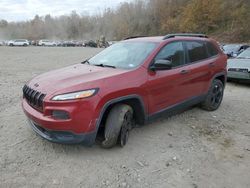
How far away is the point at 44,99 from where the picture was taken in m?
3.69

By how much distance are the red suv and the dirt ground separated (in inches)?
13.0

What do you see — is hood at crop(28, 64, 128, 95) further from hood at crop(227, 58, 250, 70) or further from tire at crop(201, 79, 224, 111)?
hood at crop(227, 58, 250, 70)

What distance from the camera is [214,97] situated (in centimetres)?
639

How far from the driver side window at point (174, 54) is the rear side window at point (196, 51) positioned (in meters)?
0.27

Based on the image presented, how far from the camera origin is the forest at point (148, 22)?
50.1 metres

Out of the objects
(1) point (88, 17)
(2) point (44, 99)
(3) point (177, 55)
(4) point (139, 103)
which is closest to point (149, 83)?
(4) point (139, 103)

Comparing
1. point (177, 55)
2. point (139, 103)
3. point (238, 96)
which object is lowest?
point (238, 96)

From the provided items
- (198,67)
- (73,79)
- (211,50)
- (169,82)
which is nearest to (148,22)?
(211,50)

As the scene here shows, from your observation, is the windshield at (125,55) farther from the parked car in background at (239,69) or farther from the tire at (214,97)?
the parked car in background at (239,69)

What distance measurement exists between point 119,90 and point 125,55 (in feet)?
3.81

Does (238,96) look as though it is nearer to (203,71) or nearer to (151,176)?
(203,71)

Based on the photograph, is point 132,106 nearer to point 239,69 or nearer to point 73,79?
point 73,79

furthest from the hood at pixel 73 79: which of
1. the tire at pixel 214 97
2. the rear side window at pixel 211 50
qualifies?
the rear side window at pixel 211 50

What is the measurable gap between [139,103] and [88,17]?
396 ft
